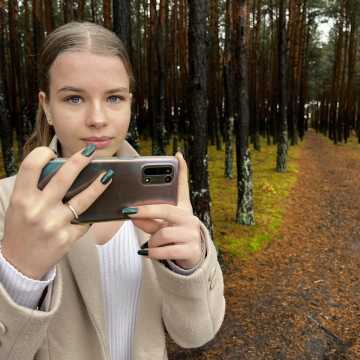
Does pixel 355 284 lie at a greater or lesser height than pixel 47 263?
lesser

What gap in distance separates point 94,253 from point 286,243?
7.32m

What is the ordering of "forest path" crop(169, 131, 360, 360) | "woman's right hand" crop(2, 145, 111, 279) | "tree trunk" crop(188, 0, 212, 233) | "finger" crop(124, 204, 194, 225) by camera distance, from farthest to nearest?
"tree trunk" crop(188, 0, 212, 233) < "forest path" crop(169, 131, 360, 360) < "finger" crop(124, 204, 194, 225) < "woman's right hand" crop(2, 145, 111, 279)

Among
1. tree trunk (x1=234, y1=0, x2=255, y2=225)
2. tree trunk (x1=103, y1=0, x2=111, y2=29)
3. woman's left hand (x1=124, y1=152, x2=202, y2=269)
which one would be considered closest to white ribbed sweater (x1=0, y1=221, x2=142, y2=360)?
woman's left hand (x1=124, y1=152, x2=202, y2=269)

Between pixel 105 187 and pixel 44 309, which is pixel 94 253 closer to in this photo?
pixel 44 309

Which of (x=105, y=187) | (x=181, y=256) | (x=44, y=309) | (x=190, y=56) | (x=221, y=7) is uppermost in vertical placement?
(x=221, y=7)

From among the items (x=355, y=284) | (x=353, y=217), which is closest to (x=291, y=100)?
(x=353, y=217)

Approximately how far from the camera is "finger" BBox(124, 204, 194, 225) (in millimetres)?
1229

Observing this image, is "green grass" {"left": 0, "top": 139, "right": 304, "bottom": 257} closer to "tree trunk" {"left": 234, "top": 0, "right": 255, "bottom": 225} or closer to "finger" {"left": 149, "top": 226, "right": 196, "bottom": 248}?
"tree trunk" {"left": 234, "top": 0, "right": 255, "bottom": 225}

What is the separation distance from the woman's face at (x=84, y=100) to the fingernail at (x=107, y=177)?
32 cm

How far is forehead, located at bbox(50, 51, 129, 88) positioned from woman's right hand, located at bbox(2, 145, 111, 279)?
18.8 inches

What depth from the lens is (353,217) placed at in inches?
390

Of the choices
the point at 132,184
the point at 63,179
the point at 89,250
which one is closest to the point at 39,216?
the point at 63,179

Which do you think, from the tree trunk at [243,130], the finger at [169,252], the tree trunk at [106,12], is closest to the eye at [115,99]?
the finger at [169,252]

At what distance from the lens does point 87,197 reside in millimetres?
1082
